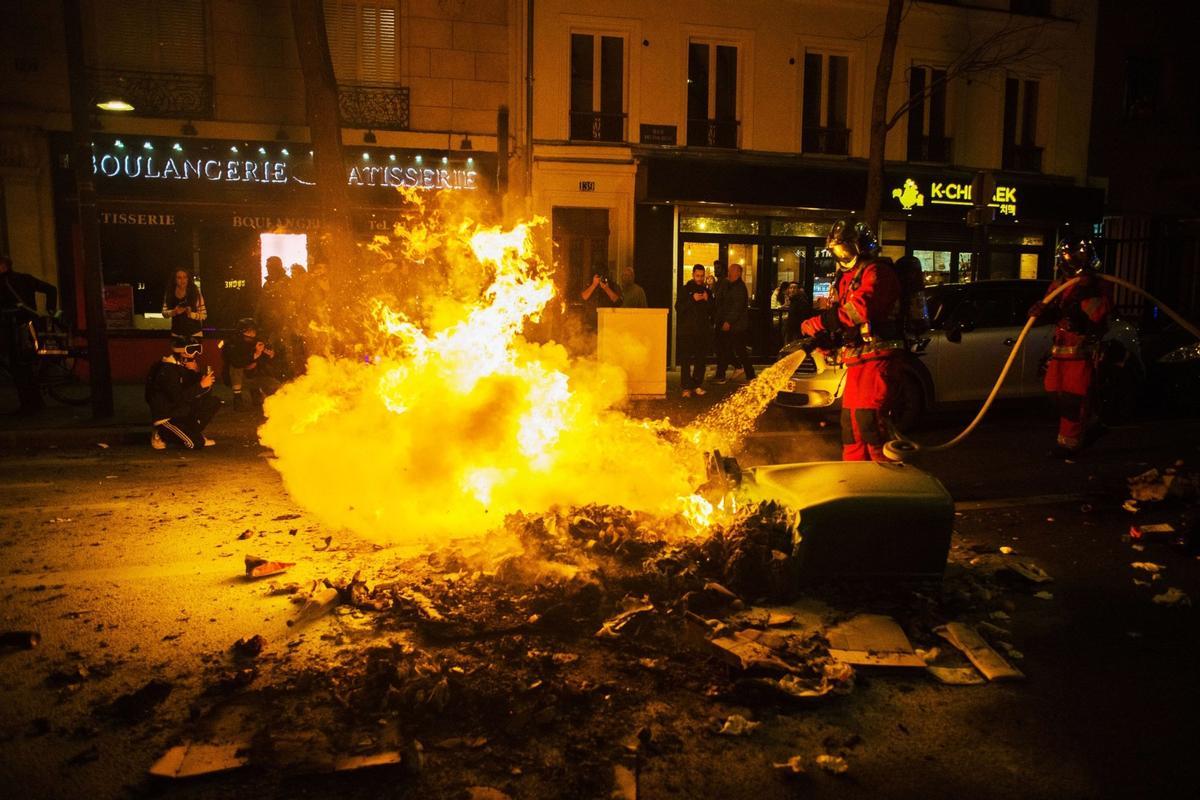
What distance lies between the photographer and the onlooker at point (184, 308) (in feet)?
32.8

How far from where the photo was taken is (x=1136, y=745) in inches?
142

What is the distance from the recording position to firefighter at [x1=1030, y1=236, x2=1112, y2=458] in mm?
8391

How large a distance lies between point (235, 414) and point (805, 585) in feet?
30.3

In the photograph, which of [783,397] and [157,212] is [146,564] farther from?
[157,212]

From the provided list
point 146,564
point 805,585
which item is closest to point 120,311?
point 146,564

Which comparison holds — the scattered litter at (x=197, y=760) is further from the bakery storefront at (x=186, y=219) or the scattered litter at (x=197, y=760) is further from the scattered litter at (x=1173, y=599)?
the bakery storefront at (x=186, y=219)

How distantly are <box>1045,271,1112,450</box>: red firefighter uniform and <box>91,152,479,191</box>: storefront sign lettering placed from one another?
11.1 m

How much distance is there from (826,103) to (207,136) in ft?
43.0

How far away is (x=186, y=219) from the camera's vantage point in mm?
15992

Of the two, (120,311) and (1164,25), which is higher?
(1164,25)

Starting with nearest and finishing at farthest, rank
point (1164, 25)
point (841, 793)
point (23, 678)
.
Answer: point (841, 793)
point (23, 678)
point (1164, 25)

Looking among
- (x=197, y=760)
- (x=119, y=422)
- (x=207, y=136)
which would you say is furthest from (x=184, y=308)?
(x=197, y=760)

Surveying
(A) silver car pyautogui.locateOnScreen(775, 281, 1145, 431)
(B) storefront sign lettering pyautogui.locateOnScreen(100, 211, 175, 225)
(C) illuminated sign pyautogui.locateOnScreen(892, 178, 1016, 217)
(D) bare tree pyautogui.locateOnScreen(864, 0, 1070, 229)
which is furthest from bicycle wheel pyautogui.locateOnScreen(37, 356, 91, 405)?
(C) illuminated sign pyautogui.locateOnScreen(892, 178, 1016, 217)

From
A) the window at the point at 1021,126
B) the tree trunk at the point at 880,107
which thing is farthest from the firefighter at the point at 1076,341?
the window at the point at 1021,126
